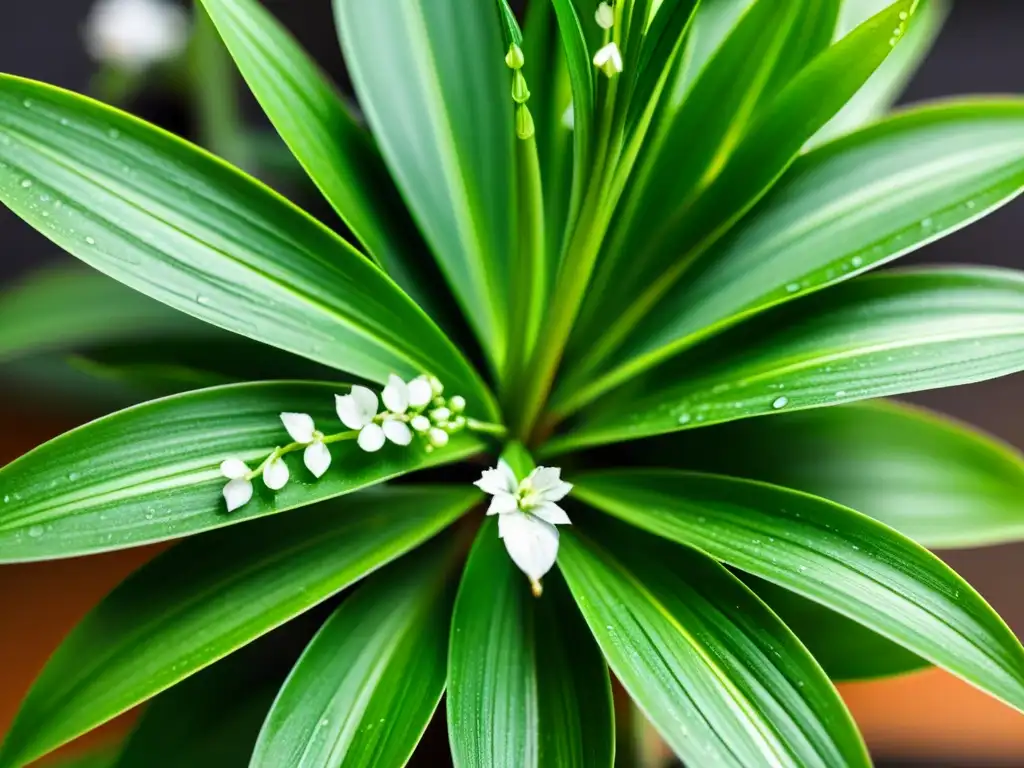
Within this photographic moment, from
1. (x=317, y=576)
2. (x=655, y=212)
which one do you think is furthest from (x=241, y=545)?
(x=655, y=212)

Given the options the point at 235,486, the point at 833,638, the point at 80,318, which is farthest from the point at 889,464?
the point at 80,318

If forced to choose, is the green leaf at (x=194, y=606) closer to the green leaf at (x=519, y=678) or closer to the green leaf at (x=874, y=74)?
the green leaf at (x=519, y=678)

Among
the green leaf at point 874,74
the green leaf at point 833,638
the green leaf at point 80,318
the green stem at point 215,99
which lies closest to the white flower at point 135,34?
the green stem at point 215,99

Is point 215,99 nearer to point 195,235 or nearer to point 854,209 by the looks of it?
point 195,235

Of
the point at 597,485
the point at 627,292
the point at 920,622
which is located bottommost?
the point at 920,622

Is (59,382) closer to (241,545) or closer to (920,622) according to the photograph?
(241,545)

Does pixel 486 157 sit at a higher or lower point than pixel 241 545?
higher

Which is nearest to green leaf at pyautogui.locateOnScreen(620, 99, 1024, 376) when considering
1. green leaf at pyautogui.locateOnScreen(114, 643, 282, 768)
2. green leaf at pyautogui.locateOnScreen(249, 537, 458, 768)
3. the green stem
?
green leaf at pyautogui.locateOnScreen(249, 537, 458, 768)

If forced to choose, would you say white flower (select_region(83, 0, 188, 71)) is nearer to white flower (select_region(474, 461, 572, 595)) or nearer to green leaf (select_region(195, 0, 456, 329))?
green leaf (select_region(195, 0, 456, 329))
